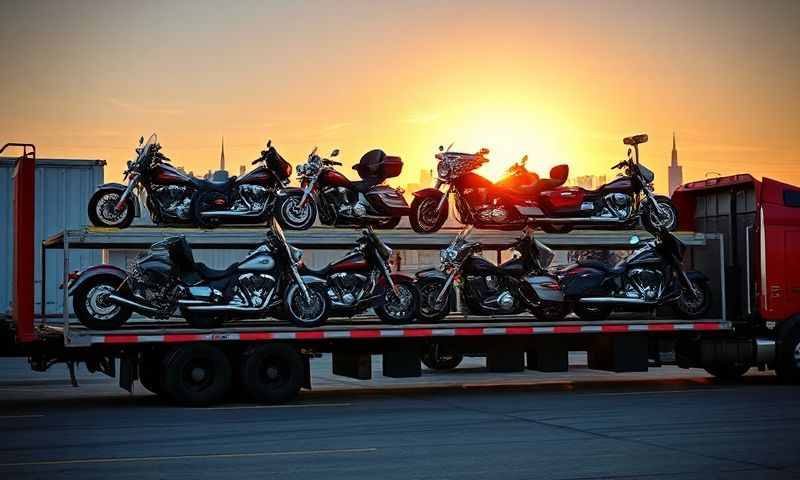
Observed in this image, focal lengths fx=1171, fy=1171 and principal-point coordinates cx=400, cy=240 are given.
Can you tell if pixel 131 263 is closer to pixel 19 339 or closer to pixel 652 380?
pixel 19 339

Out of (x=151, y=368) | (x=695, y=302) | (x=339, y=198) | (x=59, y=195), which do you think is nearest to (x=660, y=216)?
(x=695, y=302)

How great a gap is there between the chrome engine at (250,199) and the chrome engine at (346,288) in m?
1.42

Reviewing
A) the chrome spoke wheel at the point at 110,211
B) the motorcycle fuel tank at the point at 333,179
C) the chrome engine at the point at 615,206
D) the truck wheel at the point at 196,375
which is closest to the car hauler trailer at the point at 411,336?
the truck wheel at the point at 196,375

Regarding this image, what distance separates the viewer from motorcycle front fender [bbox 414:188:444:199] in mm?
17188

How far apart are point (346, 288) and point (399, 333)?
1.06 meters

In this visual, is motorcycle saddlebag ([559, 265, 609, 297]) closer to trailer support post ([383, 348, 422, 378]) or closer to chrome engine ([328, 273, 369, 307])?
trailer support post ([383, 348, 422, 378])

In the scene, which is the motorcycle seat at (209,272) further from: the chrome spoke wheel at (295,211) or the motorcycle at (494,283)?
the motorcycle at (494,283)

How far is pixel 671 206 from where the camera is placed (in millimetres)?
18672

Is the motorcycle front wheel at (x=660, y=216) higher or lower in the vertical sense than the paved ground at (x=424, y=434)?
higher

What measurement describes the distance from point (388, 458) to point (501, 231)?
7331 mm

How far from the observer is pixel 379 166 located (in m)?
17.3

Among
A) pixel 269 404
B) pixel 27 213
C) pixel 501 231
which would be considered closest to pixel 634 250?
pixel 501 231

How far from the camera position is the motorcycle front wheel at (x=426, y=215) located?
56.4ft

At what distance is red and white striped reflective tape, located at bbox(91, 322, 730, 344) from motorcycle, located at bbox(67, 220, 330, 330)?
456 mm
